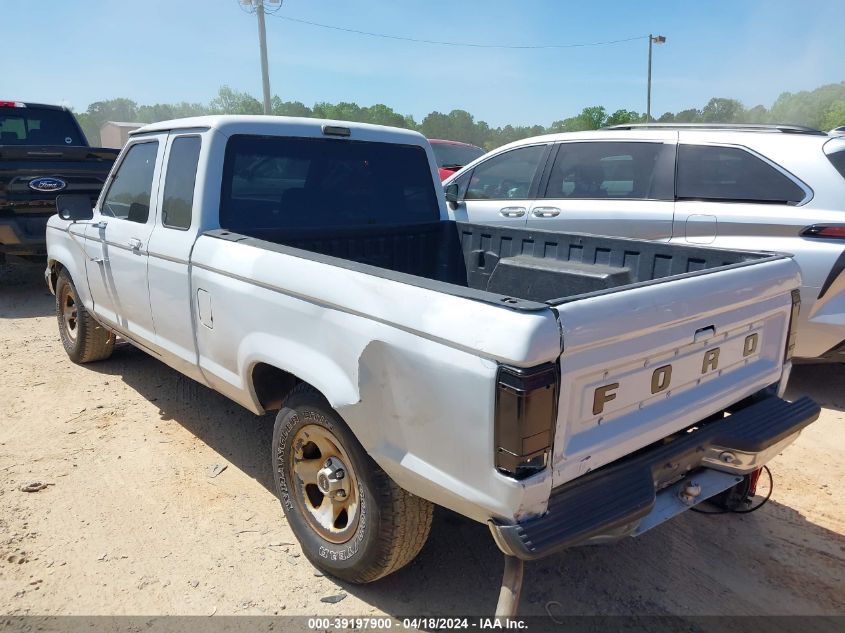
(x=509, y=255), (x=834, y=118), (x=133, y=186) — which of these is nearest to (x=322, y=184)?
(x=509, y=255)

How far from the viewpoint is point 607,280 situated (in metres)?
3.00

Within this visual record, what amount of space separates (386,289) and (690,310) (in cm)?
104

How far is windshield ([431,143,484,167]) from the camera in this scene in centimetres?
1123

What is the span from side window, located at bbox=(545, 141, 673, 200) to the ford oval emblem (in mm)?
5511

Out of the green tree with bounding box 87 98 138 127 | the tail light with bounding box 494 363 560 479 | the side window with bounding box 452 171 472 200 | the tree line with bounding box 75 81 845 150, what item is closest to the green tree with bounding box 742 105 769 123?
the tree line with bounding box 75 81 845 150

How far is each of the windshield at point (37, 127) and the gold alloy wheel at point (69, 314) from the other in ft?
16.8

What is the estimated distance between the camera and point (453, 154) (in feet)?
37.7

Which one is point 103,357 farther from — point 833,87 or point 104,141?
point 833,87

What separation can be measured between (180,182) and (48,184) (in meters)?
4.76

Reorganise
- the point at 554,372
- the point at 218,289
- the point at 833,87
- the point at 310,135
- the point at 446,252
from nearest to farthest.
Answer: the point at 554,372, the point at 218,289, the point at 310,135, the point at 446,252, the point at 833,87

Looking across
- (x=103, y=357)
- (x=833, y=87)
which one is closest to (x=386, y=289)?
(x=103, y=357)

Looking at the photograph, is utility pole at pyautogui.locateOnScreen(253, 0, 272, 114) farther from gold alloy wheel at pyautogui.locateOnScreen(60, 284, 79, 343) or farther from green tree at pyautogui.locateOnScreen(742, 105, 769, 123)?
green tree at pyautogui.locateOnScreen(742, 105, 769, 123)

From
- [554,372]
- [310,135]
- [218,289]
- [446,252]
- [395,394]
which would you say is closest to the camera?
[554,372]

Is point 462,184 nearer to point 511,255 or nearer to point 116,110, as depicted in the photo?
point 511,255
